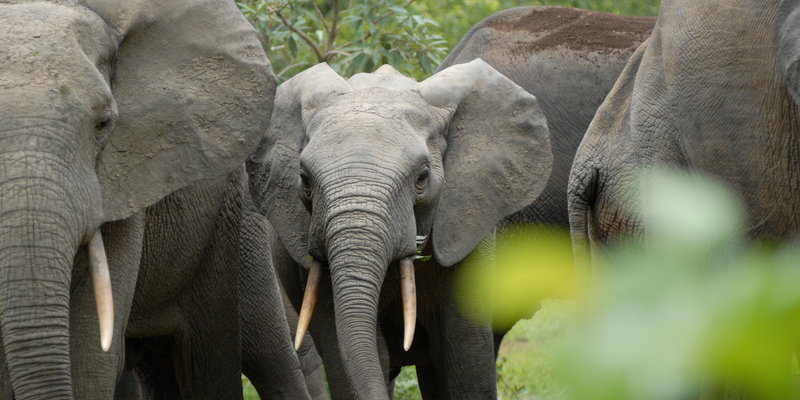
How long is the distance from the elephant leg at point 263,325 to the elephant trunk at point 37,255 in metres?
1.86

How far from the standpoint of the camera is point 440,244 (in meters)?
4.33

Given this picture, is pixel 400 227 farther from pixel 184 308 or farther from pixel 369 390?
pixel 184 308

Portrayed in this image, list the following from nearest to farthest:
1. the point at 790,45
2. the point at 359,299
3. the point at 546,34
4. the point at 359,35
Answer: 1. the point at 790,45
2. the point at 359,299
3. the point at 359,35
4. the point at 546,34

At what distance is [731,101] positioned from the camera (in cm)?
398

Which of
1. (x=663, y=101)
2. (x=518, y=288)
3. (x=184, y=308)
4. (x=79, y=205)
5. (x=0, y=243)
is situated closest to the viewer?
(x=518, y=288)

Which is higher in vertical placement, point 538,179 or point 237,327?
point 538,179

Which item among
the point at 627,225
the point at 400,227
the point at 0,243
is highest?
the point at 0,243

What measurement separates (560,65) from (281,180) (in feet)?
7.96

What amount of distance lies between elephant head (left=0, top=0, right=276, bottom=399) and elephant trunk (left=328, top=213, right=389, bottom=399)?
1.36 feet

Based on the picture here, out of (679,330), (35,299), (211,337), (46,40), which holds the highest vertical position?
(679,330)

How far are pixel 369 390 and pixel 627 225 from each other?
1.40 m

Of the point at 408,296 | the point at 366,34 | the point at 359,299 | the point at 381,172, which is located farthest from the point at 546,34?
the point at 359,299

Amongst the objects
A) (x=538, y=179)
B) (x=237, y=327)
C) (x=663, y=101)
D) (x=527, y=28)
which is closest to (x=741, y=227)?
(x=663, y=101)

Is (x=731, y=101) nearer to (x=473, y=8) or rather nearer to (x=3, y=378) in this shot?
(x=3, y=378)
